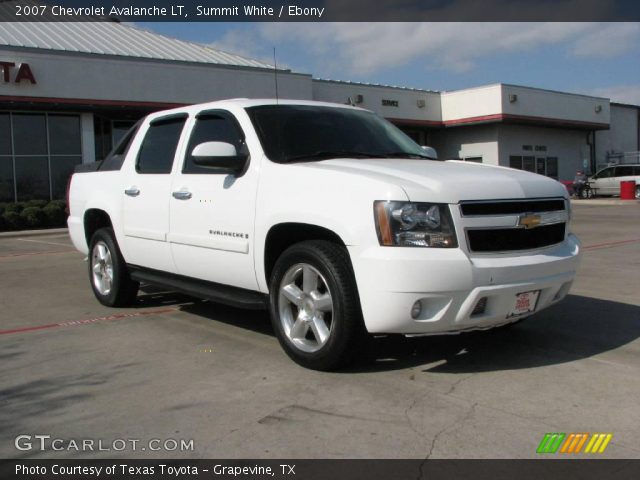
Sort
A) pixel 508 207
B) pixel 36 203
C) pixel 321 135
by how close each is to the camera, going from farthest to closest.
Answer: pixel 36 203 < pixel 321 135 < pixel 508 207

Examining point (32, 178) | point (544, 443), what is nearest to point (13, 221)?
point (32, 178)

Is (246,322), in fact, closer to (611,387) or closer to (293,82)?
(611,387)

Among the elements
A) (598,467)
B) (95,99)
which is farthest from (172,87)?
(598,467)

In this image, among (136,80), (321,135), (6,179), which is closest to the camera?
(321,135)

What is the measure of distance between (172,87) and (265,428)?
22.4 meters

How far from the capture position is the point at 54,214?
20656mm

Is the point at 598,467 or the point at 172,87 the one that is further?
the point at 172,87

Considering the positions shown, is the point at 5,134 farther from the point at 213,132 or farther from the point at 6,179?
the point at 213,132

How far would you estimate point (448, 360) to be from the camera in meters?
4.66

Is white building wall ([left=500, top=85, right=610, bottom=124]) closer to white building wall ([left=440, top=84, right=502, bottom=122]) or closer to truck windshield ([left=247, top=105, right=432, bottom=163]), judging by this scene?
white building wall ([left=440, top=84, right=502, bottom=122])

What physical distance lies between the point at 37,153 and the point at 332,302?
69.4ft

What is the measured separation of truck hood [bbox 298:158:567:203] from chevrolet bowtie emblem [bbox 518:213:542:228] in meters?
0.14

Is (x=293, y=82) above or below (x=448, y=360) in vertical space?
above

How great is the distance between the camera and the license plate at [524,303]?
13.9ft
